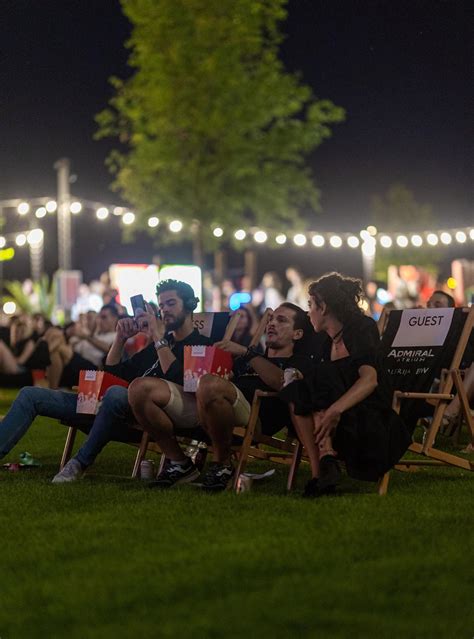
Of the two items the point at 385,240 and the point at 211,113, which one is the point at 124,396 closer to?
the point at 211,113

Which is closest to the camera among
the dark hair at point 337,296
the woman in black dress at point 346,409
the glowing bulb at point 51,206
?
the woman in black dress at point 346,409

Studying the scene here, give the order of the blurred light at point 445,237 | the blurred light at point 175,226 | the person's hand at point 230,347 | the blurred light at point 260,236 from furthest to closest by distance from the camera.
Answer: the blurred light at point 445,237 < the blurred light at point 260,236 < the blurred light at point 175,226 < the person's hand at point 230,347

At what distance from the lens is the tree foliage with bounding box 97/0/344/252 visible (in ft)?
91.5

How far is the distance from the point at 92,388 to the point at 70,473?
20.4 inches

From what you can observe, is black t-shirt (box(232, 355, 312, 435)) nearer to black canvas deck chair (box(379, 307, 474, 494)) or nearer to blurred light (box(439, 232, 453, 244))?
black canvas deck chair (box(379, 307, 474, 494))

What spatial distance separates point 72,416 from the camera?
7.63 metres

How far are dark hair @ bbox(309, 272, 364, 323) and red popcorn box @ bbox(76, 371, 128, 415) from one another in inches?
57.1

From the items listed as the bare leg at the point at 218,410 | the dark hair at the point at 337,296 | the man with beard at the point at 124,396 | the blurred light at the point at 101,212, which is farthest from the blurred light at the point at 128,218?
the dark hair at the point at 337,296

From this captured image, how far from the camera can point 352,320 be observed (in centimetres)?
660

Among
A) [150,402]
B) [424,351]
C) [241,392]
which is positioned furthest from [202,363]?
[424,351]

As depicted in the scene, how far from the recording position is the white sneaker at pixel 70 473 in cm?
729

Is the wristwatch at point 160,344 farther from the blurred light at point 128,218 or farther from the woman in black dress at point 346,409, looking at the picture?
the blurred light at point 128,218

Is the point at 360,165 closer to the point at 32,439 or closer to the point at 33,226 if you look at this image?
the point at 33,226

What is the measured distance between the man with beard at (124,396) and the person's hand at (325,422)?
0.94 m
